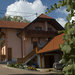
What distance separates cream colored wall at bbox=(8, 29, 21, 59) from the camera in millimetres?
30250

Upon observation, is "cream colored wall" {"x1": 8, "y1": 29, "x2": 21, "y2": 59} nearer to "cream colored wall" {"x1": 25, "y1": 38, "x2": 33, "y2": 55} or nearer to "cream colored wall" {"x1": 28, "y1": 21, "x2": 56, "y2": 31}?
"cream colored wall" {"x1": 25, "y1": 38, "x2": 33, "y2": 55}

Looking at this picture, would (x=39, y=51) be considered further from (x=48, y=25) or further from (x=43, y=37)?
(x=48, y=25)

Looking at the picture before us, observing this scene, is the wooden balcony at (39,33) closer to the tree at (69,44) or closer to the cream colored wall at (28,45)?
the cream colored wall at (28,45)

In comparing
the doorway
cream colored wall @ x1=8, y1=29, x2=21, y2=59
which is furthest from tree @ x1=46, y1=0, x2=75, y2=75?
cream colored wall @ x1=8, y1=29, x2=21, y2=59

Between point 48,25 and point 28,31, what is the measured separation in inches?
212

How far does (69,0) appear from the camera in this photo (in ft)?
4.80

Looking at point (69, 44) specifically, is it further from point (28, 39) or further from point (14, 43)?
point (14, 43)

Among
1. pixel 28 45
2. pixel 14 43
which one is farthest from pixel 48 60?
pixel 14 43

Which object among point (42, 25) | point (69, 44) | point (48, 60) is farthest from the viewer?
point (42, 25)

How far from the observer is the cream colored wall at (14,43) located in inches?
1191

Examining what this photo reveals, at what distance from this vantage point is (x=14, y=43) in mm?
30641

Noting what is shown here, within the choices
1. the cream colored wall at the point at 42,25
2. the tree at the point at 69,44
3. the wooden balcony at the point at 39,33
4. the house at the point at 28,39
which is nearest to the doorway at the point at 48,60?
the house at the point at 28,39

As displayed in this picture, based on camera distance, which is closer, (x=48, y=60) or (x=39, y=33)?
(x=48, y=60)

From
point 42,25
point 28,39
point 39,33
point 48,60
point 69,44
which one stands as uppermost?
point 42,25
